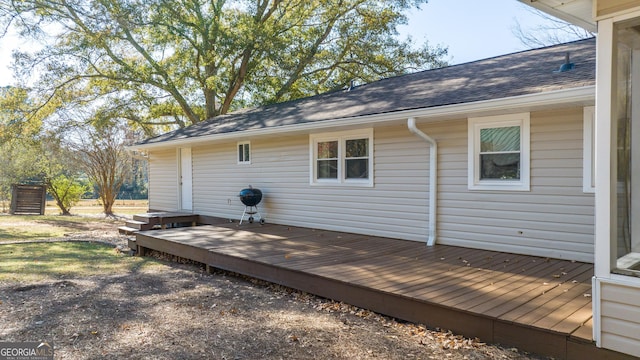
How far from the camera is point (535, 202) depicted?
5.24 meters

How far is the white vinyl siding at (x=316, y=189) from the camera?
6.48 meters

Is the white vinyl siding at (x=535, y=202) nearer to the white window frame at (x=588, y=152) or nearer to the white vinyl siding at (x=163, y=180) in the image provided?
the white window frame at (x=588, y=152)

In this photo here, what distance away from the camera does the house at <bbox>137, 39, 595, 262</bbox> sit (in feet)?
16.3

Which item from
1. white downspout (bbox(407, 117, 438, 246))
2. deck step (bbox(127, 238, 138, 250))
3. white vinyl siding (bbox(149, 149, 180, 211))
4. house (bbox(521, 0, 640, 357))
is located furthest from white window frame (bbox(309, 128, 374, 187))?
white vinyl siding (bbox(149, 149, 180, 211))

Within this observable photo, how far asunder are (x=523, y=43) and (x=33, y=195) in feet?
69.7

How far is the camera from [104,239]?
9.39 meters

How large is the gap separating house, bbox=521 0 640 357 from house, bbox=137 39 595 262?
183 cm

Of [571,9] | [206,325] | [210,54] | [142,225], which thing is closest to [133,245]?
[142,225]

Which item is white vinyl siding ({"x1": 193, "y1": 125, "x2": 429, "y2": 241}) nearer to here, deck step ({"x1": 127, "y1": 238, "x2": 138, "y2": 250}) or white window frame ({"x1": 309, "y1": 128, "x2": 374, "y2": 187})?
white window frame ({"x1": 309, "y1": 128, "x2": 374, "y2": 187})

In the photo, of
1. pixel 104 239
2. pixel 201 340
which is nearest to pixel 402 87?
pixel 201 340

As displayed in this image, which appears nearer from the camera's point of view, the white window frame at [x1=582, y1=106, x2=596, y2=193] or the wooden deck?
the wooden deck

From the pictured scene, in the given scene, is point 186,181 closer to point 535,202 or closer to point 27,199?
point 27,199

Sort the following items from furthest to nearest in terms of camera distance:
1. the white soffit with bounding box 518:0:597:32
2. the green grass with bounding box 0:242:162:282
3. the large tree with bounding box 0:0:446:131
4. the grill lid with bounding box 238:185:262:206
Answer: the large tree with bounding box 0:0:446:131, the grill lid with bounding box 238:185:262:206, the green grass with bounding box 0:242:162:282, the white soffit with bounding box 518:0:597:32

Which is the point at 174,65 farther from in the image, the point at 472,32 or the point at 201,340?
the point at 201,340
